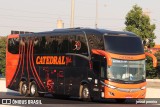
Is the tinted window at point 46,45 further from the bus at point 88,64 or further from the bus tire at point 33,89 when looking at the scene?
the bus tire at point 33,89

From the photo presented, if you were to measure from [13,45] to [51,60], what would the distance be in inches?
192

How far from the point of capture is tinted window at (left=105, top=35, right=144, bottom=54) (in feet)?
81.4

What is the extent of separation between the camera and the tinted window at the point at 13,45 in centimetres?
3198

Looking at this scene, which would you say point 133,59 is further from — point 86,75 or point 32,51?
point 32,51

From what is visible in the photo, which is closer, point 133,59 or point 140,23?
point 133,59

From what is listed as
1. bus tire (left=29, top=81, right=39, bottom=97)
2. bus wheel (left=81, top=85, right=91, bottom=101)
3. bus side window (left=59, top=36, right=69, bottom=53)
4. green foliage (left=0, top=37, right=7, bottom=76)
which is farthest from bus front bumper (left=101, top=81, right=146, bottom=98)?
green foliage (left=0, top=37, right=7, bottom=76)

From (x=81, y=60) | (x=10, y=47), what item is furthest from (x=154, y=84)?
(x=81, y=60)

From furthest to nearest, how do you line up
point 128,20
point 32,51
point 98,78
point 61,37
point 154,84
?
point 128,20, point 154,84, point 32,51, point 61,37, point 98,78

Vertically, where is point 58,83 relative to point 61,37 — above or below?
below

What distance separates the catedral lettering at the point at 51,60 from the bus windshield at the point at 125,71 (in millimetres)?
3579

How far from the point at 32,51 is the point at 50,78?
91.2 inches

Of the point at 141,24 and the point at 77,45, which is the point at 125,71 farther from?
the point at 141,24

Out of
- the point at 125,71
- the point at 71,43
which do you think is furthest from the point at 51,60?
the point at 125,71

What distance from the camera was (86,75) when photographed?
25.5 m
